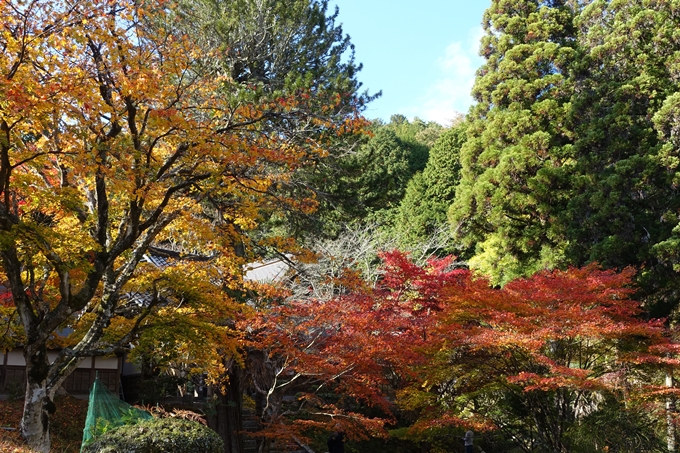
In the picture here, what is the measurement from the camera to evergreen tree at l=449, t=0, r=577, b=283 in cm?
1578

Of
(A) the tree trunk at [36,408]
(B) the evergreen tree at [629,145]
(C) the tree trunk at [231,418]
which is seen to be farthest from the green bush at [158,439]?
(B) the evergreen tree at [629,145]

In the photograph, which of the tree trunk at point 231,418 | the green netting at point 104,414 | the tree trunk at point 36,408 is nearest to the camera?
the tree trunk at point 36,408

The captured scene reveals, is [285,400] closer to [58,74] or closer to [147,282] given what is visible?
[147,282]

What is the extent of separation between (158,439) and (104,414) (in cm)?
218

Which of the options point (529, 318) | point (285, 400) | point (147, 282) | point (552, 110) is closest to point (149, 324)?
point (147, 282)

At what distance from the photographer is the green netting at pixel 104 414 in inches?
325

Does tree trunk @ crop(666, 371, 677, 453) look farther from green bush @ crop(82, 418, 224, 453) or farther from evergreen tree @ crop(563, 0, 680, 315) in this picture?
green bush @ crop(82, 418, 224, 453)

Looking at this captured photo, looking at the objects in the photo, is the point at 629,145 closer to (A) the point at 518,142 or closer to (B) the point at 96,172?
(A) the point at 518,142

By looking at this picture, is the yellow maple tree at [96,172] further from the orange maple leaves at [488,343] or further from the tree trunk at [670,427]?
the tree trunk at [670,427]

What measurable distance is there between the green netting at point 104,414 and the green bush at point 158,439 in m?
0.96

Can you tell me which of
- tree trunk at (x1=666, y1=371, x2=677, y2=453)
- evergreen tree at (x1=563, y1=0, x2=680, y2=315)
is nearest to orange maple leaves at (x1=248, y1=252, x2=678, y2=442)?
tree trunk at (x1=666, y1=371, x2=677, y2=453)

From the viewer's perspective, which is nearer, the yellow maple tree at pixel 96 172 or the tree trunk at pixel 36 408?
the yellow maple tree at pixel 96 172

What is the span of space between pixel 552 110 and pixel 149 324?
12473 mm

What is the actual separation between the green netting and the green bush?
964 mm
